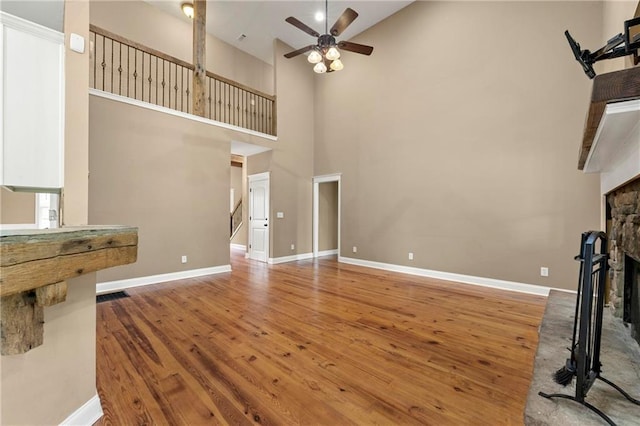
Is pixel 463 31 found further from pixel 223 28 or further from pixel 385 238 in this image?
pixel 223 28

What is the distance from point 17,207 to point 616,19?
469cm

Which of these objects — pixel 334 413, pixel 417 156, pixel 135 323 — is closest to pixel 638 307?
pixel 334 413

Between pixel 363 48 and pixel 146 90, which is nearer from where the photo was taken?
pixel 363 48

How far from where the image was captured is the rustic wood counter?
2.62 ft

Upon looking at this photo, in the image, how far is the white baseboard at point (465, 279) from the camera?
12.5 feet

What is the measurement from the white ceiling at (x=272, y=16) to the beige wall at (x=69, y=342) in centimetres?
481

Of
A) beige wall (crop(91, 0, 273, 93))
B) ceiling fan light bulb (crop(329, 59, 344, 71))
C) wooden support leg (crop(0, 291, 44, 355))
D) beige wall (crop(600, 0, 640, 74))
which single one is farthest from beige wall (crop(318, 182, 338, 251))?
wooden support leg (crop(0, 291, 44, 355))

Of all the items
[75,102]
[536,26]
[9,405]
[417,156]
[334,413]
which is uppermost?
[536,26]

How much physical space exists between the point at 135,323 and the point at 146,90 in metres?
4.69

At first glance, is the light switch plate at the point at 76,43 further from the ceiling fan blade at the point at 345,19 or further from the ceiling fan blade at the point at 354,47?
the ceiling fan blade at the point at 354,47

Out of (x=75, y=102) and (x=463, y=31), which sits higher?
(x=463, y=31)

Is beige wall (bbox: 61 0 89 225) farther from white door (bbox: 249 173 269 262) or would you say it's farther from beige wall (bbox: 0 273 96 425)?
white door (bbox: 249 173 269 262)

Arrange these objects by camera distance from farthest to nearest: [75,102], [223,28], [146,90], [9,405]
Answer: [223,28] < [146,90] < [75,102] < [9,405]

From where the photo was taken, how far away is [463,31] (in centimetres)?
451
